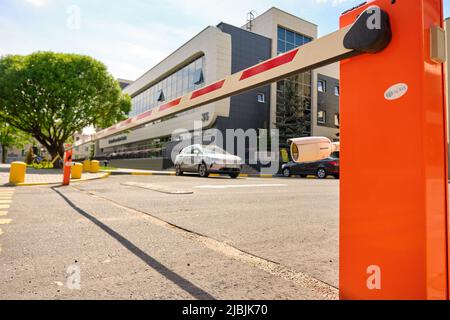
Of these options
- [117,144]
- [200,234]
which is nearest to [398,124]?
[200,234]

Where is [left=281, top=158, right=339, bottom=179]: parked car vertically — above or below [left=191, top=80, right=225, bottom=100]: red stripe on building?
below

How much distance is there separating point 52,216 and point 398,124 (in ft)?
13.2

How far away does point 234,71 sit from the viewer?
82.6 feet

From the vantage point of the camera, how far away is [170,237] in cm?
286

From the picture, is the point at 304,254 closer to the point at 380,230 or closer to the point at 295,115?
the point at 380,230

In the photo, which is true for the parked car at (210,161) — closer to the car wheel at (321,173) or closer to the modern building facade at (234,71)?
the car wheel at (321,173)

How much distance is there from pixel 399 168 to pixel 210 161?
40.5ft

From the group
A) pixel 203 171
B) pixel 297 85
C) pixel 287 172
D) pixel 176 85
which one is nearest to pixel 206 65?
pixel 176 85

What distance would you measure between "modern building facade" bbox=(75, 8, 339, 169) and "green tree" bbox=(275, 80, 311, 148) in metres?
0.38

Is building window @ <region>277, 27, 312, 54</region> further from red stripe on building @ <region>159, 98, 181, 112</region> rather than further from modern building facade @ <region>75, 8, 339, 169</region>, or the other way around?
red stripe on building @ <region>159, 98, 181, 112</region>

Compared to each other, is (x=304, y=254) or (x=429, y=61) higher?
(x=429, y=61)

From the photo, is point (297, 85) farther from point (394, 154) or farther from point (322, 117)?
point (394, 154)

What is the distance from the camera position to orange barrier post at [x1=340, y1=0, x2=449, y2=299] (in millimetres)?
1141

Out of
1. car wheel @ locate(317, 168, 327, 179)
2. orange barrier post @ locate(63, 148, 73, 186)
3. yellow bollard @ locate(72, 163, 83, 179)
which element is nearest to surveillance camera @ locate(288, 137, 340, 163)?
orange barrier post @ locate(63, 148, 73, 186)
